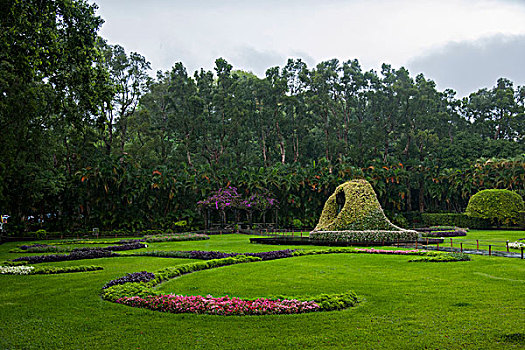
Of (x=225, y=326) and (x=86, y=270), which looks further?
(x=86, y=270)

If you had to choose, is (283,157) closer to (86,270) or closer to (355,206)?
(355,206)

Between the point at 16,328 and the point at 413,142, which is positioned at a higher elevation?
the point at 413,142

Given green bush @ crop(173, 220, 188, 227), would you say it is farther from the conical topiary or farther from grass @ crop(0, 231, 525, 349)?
grass @ crop(0, 231, 525, 349)

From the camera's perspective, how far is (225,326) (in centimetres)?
675

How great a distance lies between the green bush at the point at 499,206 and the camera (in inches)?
1369

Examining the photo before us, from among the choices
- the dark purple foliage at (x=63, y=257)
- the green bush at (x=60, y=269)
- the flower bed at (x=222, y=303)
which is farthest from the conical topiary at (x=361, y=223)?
the flower bed at (x=222, y=303)

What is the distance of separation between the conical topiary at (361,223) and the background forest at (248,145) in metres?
15.0

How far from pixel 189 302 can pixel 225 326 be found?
130cm

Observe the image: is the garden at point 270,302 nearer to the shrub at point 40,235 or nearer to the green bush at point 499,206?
the shrub at point 40,235

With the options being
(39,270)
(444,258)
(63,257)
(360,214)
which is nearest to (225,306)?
(39,270)

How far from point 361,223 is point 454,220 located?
2188 centimetres

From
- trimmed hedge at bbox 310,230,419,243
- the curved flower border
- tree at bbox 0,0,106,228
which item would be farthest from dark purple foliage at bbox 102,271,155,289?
trimmed hedge at bbox 310,230,419,243

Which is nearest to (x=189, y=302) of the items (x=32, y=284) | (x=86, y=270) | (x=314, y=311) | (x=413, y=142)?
(x=314, y=311)

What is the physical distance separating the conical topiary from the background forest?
1499cm
